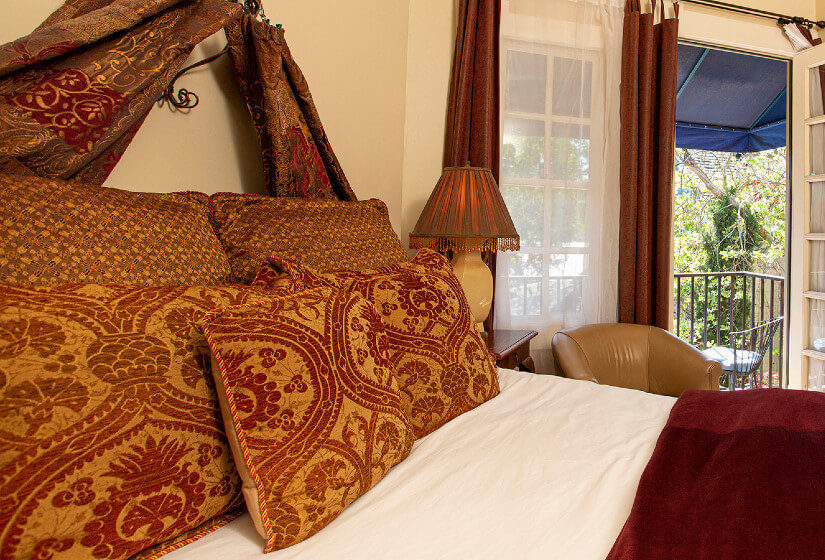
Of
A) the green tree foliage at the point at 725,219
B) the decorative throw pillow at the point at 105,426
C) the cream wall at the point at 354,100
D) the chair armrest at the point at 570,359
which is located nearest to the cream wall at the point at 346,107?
the cream wall at the point at 354,100

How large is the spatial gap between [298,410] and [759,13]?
11.9ft

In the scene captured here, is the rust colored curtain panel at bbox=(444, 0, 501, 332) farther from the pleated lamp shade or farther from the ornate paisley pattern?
the ornate paisley pattern

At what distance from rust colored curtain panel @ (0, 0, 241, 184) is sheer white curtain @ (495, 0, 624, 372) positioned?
1.69 meters

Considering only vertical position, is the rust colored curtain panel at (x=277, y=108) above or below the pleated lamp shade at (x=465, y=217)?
above

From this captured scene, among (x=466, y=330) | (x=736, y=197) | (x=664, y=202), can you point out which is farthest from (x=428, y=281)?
(x=736, y=197)

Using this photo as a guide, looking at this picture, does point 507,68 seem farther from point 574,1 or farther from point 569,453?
point 569,453

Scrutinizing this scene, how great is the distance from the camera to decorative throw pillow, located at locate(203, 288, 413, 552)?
74 centimetres

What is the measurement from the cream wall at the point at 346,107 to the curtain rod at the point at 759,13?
5.03 ft

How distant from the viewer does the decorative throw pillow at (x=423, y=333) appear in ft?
3.78

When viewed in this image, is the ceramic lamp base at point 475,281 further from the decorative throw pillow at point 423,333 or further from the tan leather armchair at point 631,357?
the decorative throw pillow at point 423,333

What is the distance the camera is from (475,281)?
6.91 feet

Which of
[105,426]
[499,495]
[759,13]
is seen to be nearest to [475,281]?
[499,495]

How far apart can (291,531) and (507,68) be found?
7.79ft

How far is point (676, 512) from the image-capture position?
30.5 inches
